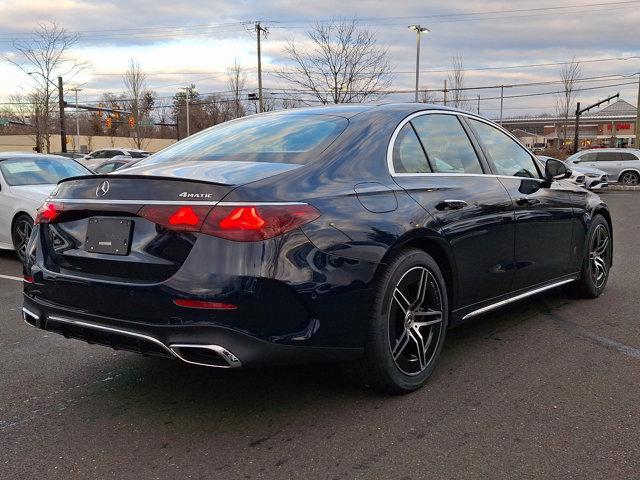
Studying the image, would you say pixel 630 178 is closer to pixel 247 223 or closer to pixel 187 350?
pixel 247 223

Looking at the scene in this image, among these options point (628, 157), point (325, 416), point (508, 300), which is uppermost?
point (628, 157)

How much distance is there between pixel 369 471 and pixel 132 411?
54.2 inches

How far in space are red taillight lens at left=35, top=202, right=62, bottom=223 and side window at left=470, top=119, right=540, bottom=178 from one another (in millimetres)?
2836

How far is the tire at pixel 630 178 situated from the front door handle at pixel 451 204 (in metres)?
23.9

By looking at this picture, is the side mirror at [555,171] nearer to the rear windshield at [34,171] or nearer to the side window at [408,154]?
the side window at [408,154]

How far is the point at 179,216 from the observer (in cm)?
280

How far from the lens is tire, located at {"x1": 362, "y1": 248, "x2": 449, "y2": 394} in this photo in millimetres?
3174

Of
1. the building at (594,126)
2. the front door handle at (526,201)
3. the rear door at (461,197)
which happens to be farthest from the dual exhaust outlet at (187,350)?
the building at (594,126)

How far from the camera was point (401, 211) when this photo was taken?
332 centimetres

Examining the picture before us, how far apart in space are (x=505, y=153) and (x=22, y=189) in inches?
242

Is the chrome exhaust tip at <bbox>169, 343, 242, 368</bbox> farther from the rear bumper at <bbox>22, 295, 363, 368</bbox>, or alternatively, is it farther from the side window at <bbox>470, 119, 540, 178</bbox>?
the side window at <bbox>470, 119, 540, 178</bbox>

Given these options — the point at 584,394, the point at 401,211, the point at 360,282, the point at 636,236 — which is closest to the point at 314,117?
the point at 401,211

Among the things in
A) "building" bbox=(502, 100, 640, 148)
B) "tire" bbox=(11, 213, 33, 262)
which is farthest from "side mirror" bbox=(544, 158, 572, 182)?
"building" bbox=(502, 100, 640, 148)

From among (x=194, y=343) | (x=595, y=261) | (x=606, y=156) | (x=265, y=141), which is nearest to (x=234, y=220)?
(x=194, y=343)
